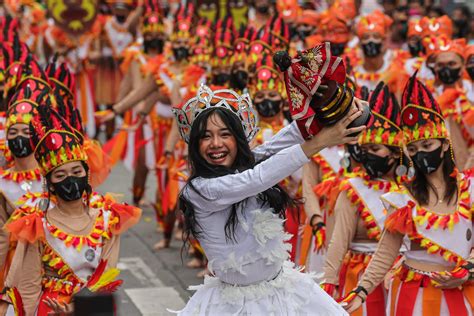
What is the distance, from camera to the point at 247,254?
15.6 feet

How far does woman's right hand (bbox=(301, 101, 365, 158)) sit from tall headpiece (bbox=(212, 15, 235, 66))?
6729 mm

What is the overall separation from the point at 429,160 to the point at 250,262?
160 cm

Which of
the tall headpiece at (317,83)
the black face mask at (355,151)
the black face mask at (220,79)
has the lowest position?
the black face mask at (220,79)

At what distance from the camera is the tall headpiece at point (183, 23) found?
486 inches

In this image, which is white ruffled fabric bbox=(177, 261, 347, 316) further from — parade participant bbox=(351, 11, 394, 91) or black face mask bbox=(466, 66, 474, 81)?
parade participant bbox=(351, 11, 394, 91)

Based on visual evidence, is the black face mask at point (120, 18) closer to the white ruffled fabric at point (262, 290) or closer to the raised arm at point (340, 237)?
the raised arm at point (340, 237)

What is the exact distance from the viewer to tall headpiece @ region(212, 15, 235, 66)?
441 inches

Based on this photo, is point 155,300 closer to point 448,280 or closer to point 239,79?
point 239,79

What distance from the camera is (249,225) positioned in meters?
4.75

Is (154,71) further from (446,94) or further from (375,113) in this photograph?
(375,113)

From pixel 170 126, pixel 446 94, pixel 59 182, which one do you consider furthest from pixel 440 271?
pixel 170 126

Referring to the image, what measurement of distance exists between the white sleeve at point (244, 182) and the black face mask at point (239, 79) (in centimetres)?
516

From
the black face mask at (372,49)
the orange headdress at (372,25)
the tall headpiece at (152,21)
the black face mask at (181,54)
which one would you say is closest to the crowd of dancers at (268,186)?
the black face mask at (372,49)

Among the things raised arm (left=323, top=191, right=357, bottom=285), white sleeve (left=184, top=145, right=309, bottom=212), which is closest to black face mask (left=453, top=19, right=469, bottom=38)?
raised arm (left=323, top=191, right=357, bottom=285)
